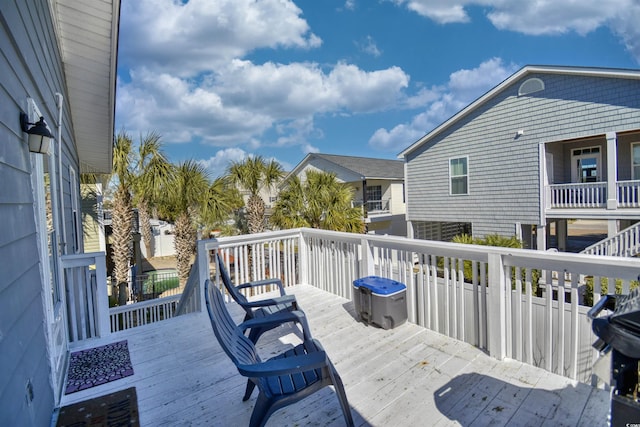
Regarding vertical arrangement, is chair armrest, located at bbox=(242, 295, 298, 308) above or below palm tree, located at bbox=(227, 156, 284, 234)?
below

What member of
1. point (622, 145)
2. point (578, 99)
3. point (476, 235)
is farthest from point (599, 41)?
point (476, 235)

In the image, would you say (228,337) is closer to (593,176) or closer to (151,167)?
(151,167)

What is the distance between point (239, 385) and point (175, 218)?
9080 millimetres

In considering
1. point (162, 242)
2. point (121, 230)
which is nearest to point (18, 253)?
point (121, 230)

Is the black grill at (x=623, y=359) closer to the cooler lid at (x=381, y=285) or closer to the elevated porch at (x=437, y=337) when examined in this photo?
the elevated porch at (x=437, y=337)

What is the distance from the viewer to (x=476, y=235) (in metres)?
11.9

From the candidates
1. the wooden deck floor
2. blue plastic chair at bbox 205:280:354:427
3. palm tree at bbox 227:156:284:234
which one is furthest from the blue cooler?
palm tree at bbox 227:156:284:234

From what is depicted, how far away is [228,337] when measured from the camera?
1.98 metres

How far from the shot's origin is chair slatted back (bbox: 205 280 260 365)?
6.01ft

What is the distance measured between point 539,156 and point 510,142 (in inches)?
40.5

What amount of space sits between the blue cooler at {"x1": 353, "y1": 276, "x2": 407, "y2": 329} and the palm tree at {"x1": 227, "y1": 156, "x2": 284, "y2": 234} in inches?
331

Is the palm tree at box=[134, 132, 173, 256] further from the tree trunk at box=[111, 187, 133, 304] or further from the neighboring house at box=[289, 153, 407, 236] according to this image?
the neighboring house at box=[289, 153, 407, 236]

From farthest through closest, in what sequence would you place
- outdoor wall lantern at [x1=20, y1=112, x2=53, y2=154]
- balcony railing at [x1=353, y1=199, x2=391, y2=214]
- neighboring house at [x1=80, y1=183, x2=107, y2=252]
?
balcony railing at [x1=353, y1=199, x2=391, y2=214], neighboring house at [x1=80, y1=183, x2=107, y2=252], outdoor wall lantern at [x1=20, y1=112, x2=53, y2=154]

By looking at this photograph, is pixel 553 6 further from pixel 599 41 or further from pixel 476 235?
pixel 599 41
